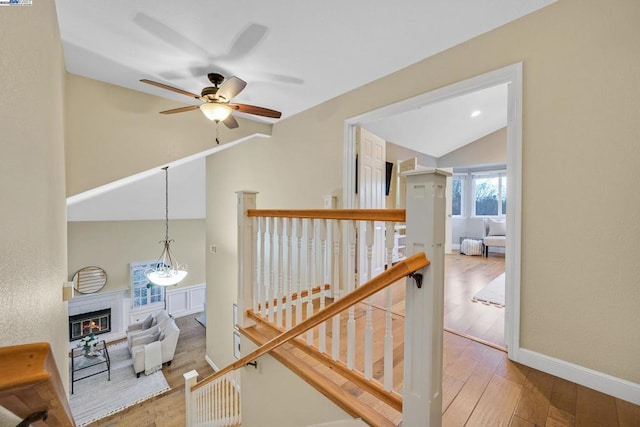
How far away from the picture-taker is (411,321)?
1.11 meters

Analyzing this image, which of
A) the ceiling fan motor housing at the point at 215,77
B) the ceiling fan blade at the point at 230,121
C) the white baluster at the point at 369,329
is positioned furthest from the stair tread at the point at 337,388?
the ceiling fan motor housing at the point at 215,77

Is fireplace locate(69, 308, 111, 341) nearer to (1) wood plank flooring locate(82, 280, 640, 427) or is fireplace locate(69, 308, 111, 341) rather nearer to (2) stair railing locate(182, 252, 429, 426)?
(2) stair railing locate(182, 252, 429, 426)

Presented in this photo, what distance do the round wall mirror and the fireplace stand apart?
684mm

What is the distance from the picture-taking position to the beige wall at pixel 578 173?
55.7 inches

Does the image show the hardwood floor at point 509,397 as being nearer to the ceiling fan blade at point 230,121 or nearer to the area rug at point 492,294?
the area rug at point 492,294

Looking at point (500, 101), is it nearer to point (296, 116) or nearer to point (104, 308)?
point (296, 116)

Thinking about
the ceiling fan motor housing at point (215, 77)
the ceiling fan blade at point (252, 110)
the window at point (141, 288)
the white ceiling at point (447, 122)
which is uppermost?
the white ceiling at point (447, 122)

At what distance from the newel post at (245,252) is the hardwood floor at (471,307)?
1.74 metres

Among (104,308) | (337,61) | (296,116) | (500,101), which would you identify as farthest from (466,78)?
(104,308)

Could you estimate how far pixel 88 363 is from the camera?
19.2 feet

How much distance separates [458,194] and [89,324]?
1039 centimetres

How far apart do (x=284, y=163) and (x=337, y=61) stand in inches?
66.2

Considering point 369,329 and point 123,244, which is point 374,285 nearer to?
point 369,329

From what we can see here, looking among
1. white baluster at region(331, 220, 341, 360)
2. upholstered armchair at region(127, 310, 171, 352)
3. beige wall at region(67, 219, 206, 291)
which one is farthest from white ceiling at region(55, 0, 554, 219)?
upholstered armchair at region(127, 310, 171, 352)
